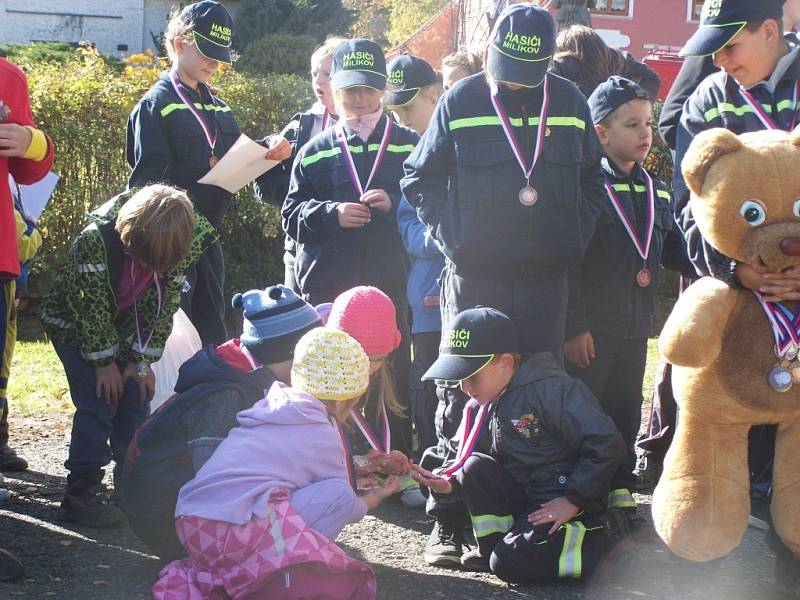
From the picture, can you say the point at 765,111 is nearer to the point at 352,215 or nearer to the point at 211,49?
the point at 352,215

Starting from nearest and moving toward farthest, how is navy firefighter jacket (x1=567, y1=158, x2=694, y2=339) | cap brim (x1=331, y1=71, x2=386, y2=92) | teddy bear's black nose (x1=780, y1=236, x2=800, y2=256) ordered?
1. teddy bear's black nose (x1=780, y1=236, x2=800, y2=256)
2. navy firefighter jacket (x1=567, y1=158, x2=694, y2=339)
3. cap brim (x1=331, y1=71, x2=386, y2=92)

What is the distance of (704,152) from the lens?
384cm

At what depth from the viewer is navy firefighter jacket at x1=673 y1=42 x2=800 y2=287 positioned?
412 centimetres

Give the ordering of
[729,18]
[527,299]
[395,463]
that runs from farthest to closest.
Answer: [527,299] → [395,463] → [729,18]

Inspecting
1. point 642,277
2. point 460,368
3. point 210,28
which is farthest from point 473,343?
point 210,28

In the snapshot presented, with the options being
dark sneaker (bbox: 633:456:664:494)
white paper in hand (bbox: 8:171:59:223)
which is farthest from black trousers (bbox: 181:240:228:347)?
dark sneaker (bbox: 633:456:664:494)

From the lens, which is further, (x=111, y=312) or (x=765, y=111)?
(x=111, y=312)

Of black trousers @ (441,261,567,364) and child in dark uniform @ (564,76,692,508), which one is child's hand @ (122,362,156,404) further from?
child in dark uniform @ (564,76,692,508)

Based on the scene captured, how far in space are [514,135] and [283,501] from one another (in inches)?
73.1

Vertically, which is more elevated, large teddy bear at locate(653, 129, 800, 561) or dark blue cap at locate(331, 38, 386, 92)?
dark blue cap at locate(331, 38, 386, 92)

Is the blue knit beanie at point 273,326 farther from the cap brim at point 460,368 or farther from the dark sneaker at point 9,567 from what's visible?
the dark sneaker at point 9,567

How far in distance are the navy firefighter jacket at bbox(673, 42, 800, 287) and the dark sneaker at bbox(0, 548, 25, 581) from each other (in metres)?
2.74

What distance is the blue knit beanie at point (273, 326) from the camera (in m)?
4.38

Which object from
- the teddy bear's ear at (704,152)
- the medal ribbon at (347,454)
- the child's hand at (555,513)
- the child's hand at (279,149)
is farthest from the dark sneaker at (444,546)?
the child's hand at (279,149)
